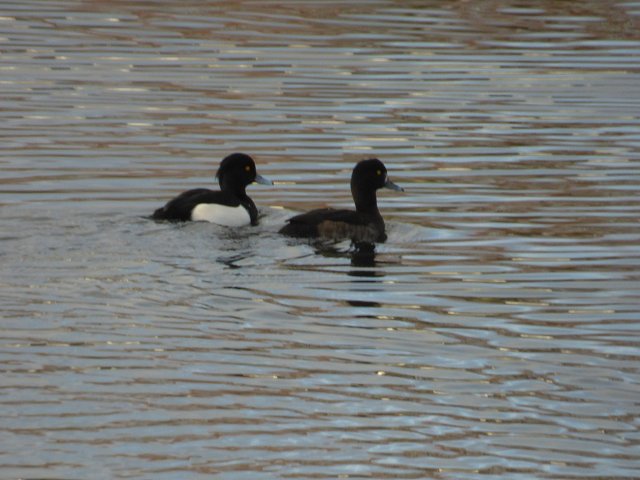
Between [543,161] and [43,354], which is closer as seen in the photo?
[43,354]

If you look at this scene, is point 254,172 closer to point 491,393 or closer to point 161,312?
point 161,312

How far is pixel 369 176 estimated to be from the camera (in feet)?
48.0

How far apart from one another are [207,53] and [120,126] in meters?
6.02

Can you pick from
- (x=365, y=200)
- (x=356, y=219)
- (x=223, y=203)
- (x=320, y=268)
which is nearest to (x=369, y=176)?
(x=365, y=200)

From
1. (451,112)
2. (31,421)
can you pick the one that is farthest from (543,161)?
(31,421)

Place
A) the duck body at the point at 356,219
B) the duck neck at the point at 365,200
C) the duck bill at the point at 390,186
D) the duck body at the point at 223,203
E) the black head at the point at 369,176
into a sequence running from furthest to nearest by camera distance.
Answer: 1. the duck bill at the point at 390,186
2. the black head at the point at 369,176
3. the duck neck at the point at 365,200
4. the duck body at the point at 223,203
5. the duck body at the point at 356,219

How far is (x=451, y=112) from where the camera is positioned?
2042 centimetres

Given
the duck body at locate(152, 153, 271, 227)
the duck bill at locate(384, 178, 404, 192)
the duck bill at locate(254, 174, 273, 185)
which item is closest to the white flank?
the duck body at locate(152, 153, 271, 227)

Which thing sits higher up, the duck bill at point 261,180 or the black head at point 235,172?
the black head at point 235,172

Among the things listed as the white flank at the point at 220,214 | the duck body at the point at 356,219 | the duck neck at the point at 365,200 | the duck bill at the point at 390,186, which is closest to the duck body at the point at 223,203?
the white flank at the point at 220,214

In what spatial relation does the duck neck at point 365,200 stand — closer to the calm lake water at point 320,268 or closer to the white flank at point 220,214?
the calm lake water at point 320,268

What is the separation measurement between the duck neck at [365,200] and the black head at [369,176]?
0.03 metres

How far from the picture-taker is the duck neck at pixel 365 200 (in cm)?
1442

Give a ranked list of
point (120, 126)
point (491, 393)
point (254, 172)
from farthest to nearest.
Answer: point (120, 126), point (254, 172), point (491, 393)
